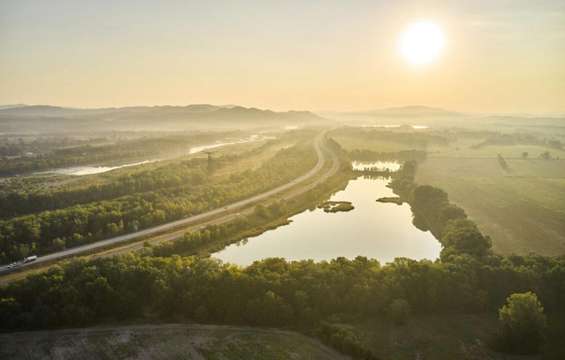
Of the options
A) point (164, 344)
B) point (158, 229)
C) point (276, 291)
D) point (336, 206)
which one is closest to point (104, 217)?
point (158, 229)

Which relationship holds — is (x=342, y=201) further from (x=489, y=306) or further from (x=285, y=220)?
(x=489, y=306)

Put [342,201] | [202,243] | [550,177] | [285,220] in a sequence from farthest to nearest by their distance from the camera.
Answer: [550,177] → [342,201] → [285,220] → [202,243]

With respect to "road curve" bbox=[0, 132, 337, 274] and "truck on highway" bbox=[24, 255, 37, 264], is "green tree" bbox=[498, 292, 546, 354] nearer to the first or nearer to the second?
"road curve" bbox=[0, 132, 337, 274]

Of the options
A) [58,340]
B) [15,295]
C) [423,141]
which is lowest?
[58,340]

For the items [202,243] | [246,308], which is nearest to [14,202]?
[202,243]

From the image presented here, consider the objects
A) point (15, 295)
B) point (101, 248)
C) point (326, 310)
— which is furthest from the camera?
point (101, 248)

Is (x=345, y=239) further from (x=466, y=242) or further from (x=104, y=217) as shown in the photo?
(x=104, y=217)

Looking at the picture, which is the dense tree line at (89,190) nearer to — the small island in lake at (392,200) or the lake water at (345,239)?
the lake water at (345,239)
